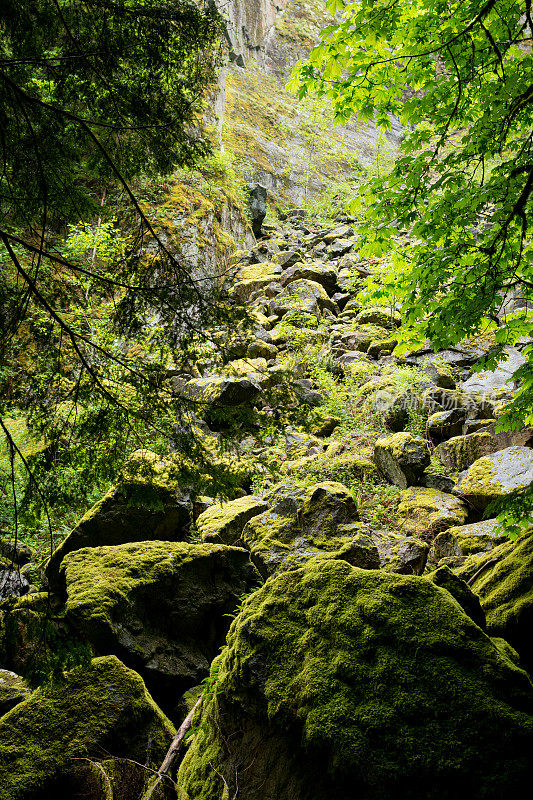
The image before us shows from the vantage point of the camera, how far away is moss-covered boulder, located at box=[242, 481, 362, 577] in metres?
4.71

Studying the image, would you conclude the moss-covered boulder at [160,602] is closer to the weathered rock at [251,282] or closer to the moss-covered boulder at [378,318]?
the moss-covered boulder at [378,318]

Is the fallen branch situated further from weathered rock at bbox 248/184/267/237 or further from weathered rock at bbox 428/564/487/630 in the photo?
weathered rock at bbox 248/184/267/237

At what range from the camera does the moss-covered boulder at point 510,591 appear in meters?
2.83

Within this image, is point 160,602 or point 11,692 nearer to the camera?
point 11,692

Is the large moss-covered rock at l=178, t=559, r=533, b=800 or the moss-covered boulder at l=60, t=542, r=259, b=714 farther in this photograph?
the moss-covered boulder at l=60, t=542, r=259, b=714

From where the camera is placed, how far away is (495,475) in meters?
6.04

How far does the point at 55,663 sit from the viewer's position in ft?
7.73

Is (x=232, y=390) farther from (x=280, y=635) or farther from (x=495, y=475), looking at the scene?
(x=280, y=635)

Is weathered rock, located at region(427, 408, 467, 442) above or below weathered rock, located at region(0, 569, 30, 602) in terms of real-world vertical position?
below

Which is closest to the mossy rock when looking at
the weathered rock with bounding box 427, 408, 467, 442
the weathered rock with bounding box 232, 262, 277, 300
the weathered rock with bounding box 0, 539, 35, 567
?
the weathered rock with bounding box 427, 408, 467, 442


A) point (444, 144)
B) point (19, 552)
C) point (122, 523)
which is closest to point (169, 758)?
point (122, 523)

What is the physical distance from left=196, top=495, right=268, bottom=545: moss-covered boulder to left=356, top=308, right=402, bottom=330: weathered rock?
309 inches

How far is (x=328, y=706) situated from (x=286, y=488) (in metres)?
4.12

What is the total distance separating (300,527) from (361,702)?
2.98 meters
